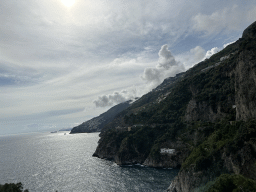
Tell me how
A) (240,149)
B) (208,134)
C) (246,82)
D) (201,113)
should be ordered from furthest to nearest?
(201,113) → (208,134) → (246,82) → (240,149)

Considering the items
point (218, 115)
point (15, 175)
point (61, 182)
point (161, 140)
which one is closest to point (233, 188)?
point (218, 115)

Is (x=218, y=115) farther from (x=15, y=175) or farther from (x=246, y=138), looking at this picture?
(x=15, y=175)

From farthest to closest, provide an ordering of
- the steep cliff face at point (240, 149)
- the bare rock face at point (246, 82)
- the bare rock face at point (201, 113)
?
the bare rock face at point (201, 113), the bare rock face at point (246, 82), the steep cliff face at point (240, 149)

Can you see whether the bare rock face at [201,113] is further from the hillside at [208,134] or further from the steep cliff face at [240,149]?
the steep cliff face at [240,149]

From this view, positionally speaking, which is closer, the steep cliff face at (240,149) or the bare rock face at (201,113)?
the steep cliff face at (240,149)

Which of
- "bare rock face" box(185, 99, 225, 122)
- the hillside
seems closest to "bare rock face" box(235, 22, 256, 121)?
the hillside

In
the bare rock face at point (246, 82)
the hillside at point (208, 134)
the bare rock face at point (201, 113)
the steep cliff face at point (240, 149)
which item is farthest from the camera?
the bare rock face at point (201, 113)

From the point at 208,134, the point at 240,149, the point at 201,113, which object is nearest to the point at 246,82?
the point at 240,149

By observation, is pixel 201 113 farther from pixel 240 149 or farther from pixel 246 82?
pixel 240 149

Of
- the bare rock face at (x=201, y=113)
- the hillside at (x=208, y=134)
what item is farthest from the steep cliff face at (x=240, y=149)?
the bare rock face at (x=201, y=113)
